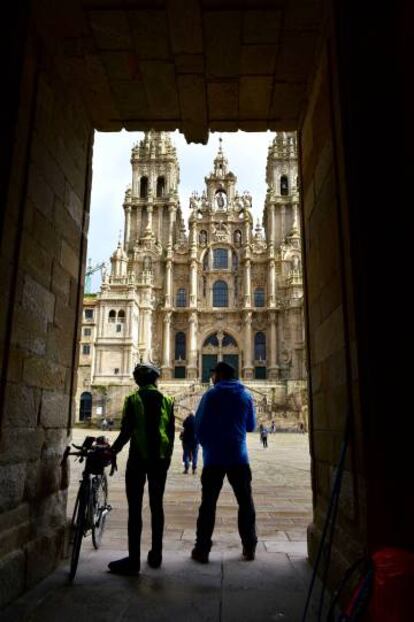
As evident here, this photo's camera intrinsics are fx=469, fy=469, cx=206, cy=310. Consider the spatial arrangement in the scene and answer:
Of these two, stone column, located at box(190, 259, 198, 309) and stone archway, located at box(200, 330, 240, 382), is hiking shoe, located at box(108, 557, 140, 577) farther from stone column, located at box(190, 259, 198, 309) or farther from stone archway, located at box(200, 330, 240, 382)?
stone column, located at box(190, 259, 198, 309)

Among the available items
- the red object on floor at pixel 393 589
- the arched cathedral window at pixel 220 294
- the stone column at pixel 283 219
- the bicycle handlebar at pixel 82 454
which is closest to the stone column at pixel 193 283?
the arched cathedral window at pixel 220 294

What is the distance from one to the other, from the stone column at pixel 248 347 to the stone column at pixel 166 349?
726 centimetres

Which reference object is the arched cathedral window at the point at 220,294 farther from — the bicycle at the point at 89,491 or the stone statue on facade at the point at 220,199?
the bicycle at the point at 89,491

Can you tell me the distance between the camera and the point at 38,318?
4020mm

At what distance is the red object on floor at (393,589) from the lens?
6.89 ft

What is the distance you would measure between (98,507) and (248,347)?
41.1 meters

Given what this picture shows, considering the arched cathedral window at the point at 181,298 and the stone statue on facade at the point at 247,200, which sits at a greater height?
the stone statue on facade at the point at 247,200

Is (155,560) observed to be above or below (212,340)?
below

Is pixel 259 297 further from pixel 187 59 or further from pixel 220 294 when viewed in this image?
pixel 187 59

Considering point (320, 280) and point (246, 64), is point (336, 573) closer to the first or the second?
point (320, 280)

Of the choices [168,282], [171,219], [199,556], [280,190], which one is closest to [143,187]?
[171,219]

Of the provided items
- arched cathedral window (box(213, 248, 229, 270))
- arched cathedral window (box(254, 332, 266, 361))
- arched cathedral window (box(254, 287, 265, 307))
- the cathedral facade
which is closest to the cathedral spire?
the cathedral facade

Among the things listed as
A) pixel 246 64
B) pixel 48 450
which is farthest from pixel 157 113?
pixel 48 450

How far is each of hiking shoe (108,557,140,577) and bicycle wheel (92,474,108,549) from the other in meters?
0.60
